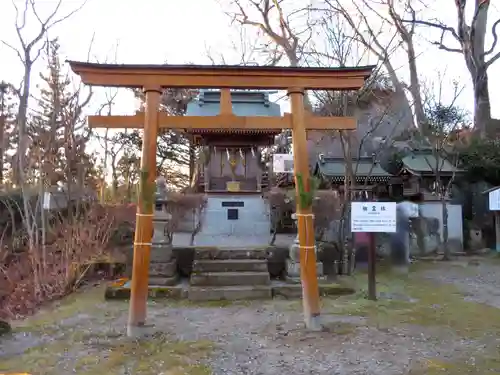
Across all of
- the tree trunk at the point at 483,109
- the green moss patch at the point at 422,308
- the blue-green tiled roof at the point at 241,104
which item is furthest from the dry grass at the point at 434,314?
the tree trunk at the point at 483,109

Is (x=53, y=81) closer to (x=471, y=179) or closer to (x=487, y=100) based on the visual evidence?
(x=471, y=179)

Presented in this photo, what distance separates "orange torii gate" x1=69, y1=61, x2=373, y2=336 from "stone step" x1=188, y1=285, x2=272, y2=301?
2.00m

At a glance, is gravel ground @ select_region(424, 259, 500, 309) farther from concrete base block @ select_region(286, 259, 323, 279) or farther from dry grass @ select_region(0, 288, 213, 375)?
dry grass @ select_region(0, 288, 213, 375)

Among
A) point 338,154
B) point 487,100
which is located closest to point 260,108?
point 338,154

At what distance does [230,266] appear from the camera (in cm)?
829

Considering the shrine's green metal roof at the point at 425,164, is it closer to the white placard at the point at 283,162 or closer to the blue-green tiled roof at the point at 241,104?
the blue-green tiled roof at the point at 241,104

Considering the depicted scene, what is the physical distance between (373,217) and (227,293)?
2921 millimetres

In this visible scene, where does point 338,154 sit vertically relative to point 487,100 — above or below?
below

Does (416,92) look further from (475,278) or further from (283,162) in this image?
(475,278)

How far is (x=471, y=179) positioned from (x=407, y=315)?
43.8 feet

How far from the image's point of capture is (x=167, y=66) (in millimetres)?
5793

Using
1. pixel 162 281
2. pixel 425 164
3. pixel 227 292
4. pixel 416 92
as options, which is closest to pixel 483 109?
pixel 425 164

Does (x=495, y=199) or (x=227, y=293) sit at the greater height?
(x=495, y=199)

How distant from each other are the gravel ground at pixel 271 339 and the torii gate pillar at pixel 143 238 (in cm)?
33
